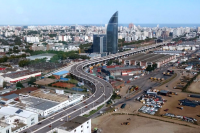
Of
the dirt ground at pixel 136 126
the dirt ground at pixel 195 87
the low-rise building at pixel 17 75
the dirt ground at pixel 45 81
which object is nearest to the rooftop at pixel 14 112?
the dirt ground at pixel 136 126

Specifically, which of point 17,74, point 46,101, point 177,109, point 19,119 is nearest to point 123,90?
point 177,109

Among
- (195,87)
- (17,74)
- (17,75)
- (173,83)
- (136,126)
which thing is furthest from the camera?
(17,74)

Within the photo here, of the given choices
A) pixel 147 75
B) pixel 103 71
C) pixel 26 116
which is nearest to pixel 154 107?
pixel 26 116

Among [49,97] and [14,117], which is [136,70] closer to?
[49,97]

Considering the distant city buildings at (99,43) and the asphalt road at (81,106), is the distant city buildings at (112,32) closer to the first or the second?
the distant city buildings at (99,43)

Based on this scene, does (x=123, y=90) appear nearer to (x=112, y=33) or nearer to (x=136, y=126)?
(x=136, y=126)

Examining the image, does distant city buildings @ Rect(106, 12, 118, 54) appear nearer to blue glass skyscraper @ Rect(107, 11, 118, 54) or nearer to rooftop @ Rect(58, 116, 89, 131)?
blue glass skyscraper @ Rect(107, 11, 118, 54)

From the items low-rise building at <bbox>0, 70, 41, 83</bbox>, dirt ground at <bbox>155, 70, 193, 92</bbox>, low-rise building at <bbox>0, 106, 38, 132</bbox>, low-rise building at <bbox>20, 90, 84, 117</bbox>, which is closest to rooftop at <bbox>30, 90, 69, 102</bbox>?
low-rise building at <bbox>20, 90, 84, 117</bbox>

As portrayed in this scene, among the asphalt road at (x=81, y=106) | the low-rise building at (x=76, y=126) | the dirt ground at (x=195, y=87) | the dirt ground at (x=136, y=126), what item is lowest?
the dirt ground at (x=136, y=126)
